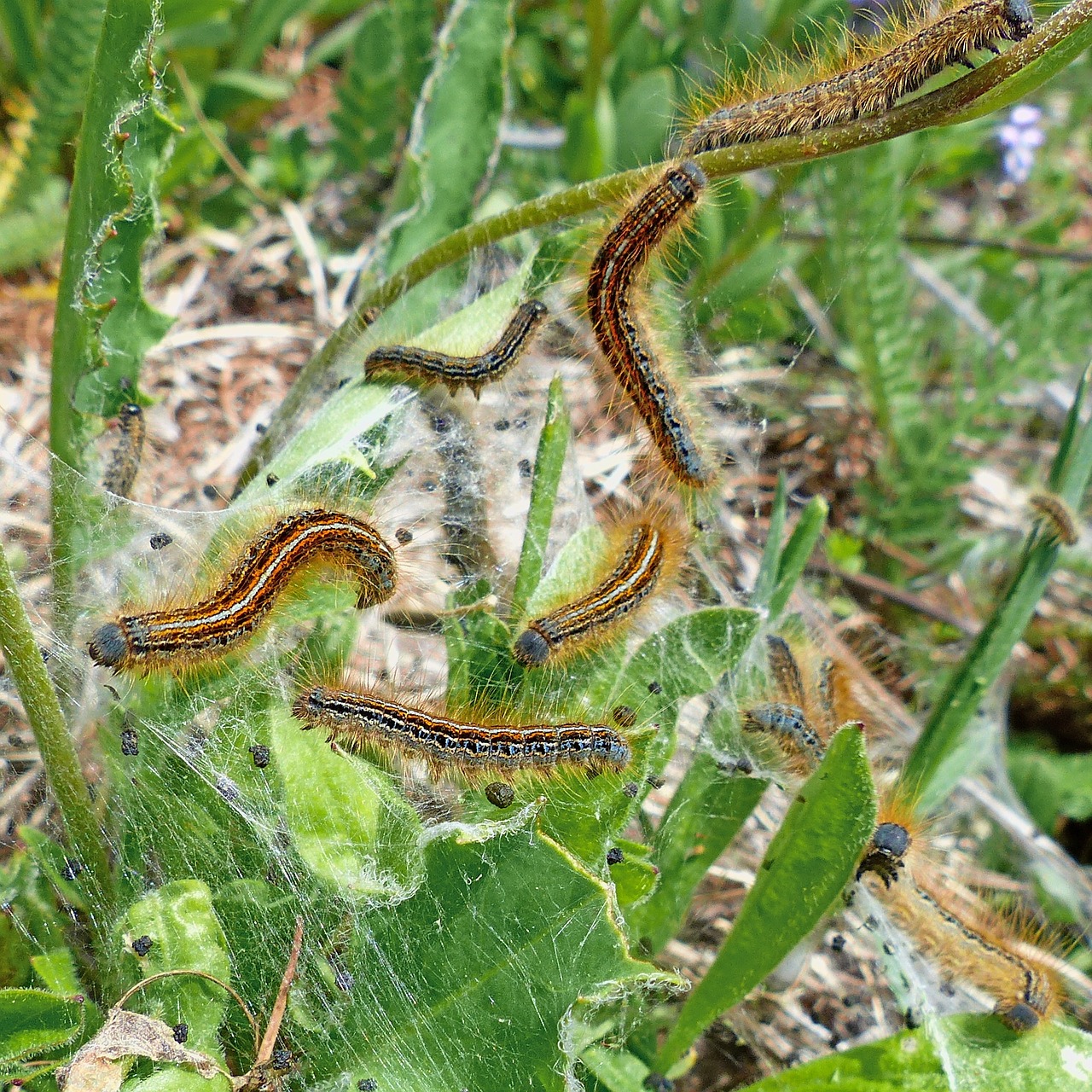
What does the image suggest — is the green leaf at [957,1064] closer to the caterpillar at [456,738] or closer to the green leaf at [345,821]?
the caterpillar at [456,738]

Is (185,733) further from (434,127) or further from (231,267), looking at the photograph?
(231,267)

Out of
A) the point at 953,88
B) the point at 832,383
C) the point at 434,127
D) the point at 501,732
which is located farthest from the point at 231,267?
the point at 953,88

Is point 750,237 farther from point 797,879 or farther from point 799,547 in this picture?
point 797,879

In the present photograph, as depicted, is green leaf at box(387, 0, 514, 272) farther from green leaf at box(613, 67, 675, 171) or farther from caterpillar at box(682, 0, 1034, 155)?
caterpillar at box(682, 0, 1034, 155)

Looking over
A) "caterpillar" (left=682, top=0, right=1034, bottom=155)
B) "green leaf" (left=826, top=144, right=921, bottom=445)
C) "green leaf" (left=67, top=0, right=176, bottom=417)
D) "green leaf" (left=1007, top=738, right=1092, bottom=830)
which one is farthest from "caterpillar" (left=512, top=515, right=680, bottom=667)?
"green leaf" (left=1007, top=738, right=1092, bottom=830)

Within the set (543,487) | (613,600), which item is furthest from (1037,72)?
(613,600)
